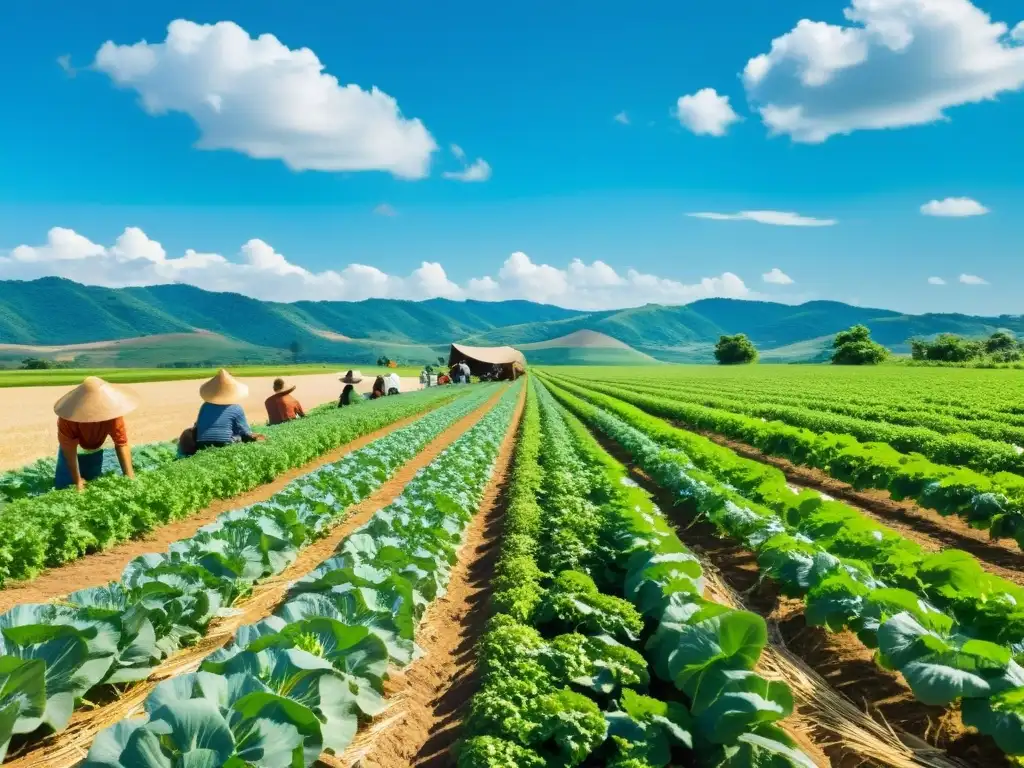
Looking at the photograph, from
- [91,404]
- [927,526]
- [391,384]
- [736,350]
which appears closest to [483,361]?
[391,384]

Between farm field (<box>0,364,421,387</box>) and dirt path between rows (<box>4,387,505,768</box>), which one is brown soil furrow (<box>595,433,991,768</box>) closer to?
dirt path between rows (<box>4,387,505,768</box>)

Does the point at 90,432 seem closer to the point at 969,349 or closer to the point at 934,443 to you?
the point at 934,443

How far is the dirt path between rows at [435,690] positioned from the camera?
4.15 m

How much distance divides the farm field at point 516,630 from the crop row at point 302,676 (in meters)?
0.01

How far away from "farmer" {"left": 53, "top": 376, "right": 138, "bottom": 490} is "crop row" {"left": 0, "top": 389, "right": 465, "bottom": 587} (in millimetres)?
478

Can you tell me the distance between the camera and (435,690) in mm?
5074

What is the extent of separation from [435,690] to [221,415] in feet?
32.1

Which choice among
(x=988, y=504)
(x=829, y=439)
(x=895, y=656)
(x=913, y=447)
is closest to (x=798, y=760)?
(x=895, y=656)

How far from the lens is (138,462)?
1227 centimetres

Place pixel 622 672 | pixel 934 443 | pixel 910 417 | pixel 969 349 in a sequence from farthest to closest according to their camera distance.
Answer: pixel 969 349 → pixel 910 417 → pixel 934 443 → pixel 622 672

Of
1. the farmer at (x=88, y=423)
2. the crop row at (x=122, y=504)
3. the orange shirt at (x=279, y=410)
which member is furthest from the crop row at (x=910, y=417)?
the farmer at (x=88, y=423)

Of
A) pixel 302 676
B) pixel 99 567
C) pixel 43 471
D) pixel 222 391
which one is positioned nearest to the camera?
pixel 302 676

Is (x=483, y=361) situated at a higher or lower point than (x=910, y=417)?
lower

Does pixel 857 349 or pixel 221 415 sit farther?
pixel 857 349
